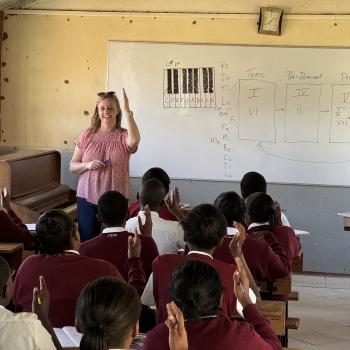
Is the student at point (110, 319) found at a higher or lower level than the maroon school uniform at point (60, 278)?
higher

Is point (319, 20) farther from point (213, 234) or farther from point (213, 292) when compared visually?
point (213, 292)

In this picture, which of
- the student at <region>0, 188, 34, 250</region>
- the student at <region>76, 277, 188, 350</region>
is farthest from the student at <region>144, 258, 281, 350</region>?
the student at <region>0, 188, 34, 250</region>

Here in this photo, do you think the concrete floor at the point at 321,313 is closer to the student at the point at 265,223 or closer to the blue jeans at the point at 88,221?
the student at the point at 265,223

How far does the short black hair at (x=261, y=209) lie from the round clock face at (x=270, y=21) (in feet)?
9.44

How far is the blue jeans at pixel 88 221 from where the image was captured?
4957 mm

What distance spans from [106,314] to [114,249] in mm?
1666

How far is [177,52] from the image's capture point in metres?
6.61

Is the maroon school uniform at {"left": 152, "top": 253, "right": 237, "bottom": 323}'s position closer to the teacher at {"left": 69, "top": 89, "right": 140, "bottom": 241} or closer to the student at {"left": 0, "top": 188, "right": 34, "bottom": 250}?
the student at {"left": 0, "top": 188, "right": 34, "bottom": 250}

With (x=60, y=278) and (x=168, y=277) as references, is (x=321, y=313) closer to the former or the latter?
(x=168, y=277)

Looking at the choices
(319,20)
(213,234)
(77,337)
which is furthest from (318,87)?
(77,337)

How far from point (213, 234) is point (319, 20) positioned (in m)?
4.03

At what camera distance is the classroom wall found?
6.52m

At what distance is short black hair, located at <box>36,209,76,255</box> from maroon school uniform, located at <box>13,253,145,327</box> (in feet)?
0.31

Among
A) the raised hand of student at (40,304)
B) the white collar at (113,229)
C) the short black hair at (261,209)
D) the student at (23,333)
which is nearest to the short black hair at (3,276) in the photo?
the raised hand of student at (40,304)
